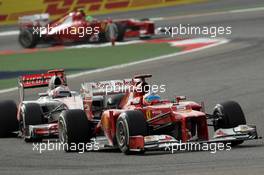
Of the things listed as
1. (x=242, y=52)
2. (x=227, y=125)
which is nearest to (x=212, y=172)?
(x=227, y=125)

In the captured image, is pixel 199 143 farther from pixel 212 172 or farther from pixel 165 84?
pixel 165 84

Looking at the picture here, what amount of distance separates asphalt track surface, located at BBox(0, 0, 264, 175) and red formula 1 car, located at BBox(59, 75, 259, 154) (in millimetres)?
226

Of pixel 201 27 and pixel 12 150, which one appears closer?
pixel 12 150

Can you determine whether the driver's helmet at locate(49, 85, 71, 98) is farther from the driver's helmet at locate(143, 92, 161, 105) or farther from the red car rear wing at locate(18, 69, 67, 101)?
the driver's helmet at locate(143, 92, 161, 105)

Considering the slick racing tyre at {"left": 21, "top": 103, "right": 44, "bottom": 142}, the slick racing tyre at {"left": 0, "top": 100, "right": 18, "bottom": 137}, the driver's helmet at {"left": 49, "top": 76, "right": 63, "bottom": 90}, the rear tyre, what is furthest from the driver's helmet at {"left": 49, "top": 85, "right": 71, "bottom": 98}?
the rear tyre

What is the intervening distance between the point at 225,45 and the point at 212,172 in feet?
66.8

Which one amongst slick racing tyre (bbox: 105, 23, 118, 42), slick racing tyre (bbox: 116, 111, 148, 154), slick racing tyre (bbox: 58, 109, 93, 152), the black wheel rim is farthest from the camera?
slick racing tyre (bbox: 105, 23, 118, 42)

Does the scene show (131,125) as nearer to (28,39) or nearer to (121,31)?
(121,31)

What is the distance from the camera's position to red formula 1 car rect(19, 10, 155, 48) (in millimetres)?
36000

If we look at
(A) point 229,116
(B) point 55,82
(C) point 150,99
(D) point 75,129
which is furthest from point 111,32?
(A) point 229,116

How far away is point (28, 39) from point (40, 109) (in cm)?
1973

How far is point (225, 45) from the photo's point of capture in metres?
32.2

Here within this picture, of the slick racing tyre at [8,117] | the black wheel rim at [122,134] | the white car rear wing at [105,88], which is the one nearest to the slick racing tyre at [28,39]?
the slick racing tyre at [8,117]

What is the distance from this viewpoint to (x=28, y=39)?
3725cm
